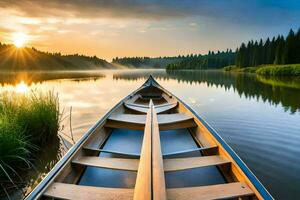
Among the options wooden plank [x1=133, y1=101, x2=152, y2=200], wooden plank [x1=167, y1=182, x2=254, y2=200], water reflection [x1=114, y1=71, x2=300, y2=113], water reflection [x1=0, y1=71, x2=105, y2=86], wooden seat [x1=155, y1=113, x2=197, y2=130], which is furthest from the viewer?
water reflection [x1=0, y1=71, x2=105, y2=86]

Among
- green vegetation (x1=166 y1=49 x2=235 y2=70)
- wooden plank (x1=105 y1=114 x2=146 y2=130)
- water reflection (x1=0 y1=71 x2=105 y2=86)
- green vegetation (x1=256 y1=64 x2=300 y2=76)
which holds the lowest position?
water reflection (x1=0 y1=71 x2=105 y2=86)

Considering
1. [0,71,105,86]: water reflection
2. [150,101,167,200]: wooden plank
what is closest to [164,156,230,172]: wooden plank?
[150,101,167,200]: wooden plank

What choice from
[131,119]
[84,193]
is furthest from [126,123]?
[84,193]

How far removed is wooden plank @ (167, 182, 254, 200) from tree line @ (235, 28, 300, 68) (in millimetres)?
56984

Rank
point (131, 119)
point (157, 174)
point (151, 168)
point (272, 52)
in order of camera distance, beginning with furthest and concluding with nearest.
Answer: point (272, 52)
point (131, 119)
point (151, 168)
point (157, 174)

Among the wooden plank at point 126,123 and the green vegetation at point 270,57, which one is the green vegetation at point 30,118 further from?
the green vegetation at point 270,57

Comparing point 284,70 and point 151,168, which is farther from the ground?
point 284,70

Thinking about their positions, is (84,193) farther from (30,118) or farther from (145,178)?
(30,118)

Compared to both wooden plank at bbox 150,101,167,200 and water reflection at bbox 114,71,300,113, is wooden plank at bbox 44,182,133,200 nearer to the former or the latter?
wooden plank at bbox 150,101,167,200

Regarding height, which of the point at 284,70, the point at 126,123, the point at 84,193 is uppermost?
the point at 284,70

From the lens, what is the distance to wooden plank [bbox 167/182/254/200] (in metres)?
2.50

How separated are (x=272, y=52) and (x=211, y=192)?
225ft

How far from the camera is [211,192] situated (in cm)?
263

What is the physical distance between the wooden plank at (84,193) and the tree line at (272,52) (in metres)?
57.6
